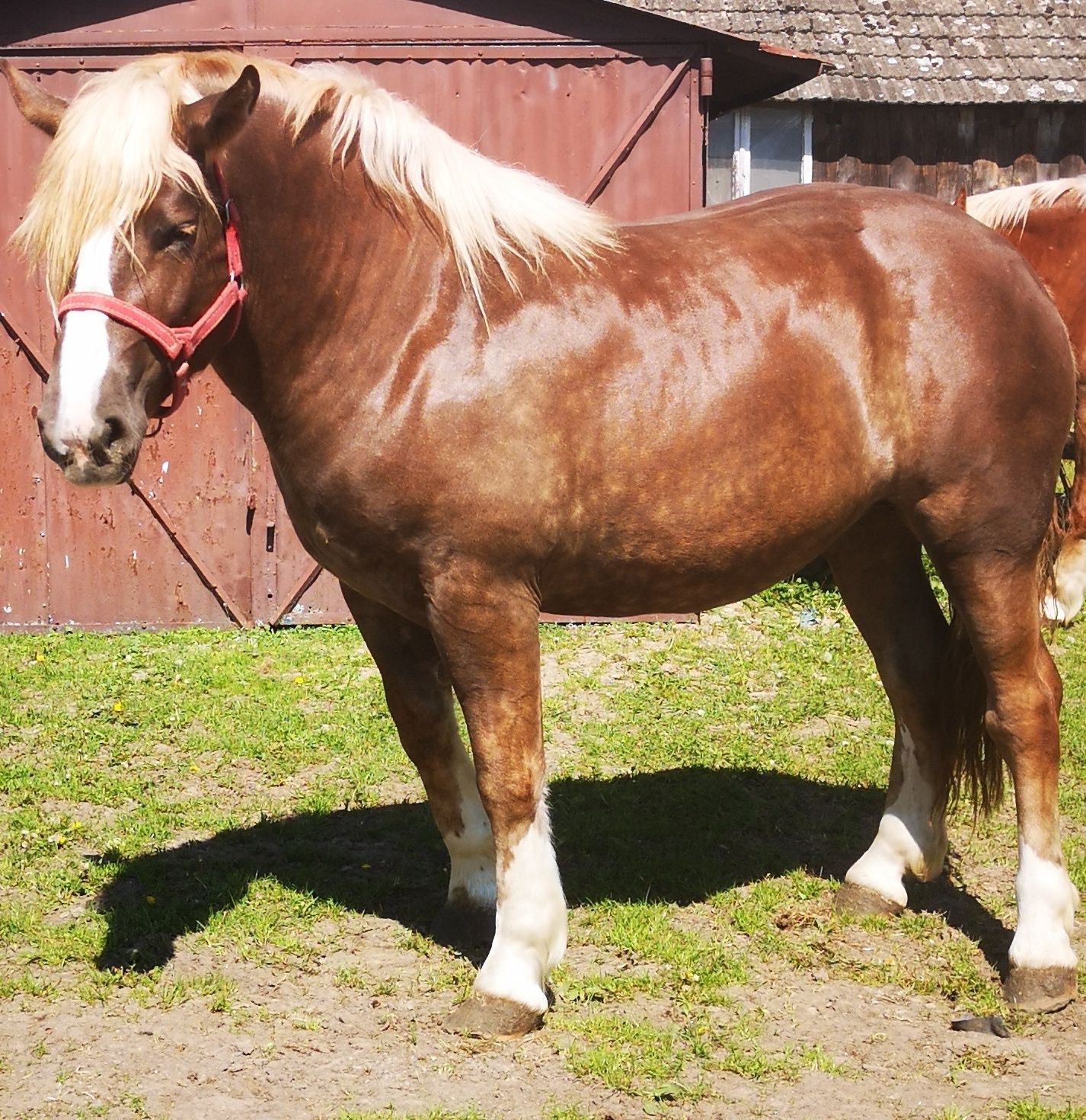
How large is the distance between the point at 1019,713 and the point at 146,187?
2.60 meters

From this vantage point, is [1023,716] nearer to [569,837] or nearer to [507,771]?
[507,771]

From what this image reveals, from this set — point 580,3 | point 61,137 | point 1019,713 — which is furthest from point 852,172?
point 61,137

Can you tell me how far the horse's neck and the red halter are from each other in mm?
70

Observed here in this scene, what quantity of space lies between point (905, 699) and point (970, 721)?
0.22 meters

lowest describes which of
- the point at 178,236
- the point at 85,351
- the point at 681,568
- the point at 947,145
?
the point at 681,568

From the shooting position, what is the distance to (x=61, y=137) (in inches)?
111

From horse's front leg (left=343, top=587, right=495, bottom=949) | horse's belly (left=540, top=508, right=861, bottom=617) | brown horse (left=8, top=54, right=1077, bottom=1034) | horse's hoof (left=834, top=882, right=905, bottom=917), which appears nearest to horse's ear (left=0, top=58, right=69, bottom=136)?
brown horse (left=8, top=54, right=1077, bottom=1034)

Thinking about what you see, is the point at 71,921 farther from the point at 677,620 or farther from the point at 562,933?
the point at 677,620

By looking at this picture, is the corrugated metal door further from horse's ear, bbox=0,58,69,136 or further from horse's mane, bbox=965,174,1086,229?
horse's ear, bbox=0,58,69,136

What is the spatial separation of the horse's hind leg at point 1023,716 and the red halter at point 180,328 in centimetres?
199

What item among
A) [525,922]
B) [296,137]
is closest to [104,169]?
[296,137]

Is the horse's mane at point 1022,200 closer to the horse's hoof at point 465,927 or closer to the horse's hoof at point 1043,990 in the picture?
the horse's hoof at point 1043,990

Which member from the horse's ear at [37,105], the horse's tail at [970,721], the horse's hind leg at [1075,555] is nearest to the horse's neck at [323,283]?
the horse's ear at [37,105]

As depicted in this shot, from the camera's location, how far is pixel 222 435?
7324 mm
